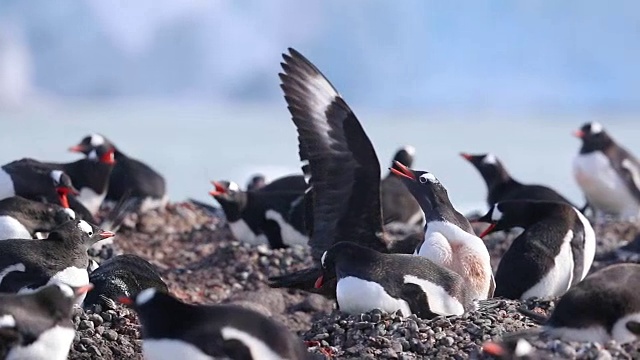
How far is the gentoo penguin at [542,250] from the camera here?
23.3ft

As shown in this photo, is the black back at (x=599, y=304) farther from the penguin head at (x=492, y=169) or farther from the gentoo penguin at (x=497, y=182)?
the penguin head at (x=492, y=169)

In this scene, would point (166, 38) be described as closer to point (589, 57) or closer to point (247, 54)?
point (247, 54)

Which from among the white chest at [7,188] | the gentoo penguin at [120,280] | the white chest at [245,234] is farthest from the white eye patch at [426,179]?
the white chest at [7,188]

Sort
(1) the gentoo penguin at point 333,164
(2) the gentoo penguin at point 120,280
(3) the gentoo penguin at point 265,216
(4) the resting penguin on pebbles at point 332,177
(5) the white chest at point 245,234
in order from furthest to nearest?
(5) the white chest at point 245,234, (3) the gentoo penguin at point 265,216, (1) the gentoo penguin at point 333,164, (4) the resting penguin on pebbles at point 332,177, (2) the gentoo penguin at point 120,280

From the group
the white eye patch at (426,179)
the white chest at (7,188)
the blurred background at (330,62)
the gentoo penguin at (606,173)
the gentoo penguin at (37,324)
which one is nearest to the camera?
the gentoo penguin at (37,324)

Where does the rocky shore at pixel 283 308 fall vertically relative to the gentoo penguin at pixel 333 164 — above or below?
below

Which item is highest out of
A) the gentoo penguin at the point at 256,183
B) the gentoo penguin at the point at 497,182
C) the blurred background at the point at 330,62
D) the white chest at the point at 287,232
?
the gentoo penguin at the point at 497,182

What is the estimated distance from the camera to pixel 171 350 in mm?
4754

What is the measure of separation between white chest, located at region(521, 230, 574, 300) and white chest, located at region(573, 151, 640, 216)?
→ 4731 mm

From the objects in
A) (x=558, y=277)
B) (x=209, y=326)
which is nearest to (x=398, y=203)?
(x=558, y=277)

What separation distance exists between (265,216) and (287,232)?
7.8 inches

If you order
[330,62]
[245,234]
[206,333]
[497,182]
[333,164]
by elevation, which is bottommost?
[330,62]

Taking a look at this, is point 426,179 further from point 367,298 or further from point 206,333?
point 206,333

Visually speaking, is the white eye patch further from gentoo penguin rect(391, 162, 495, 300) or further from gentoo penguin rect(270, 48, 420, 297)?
gentoo penguin rect(270, 48, 420, 297)
